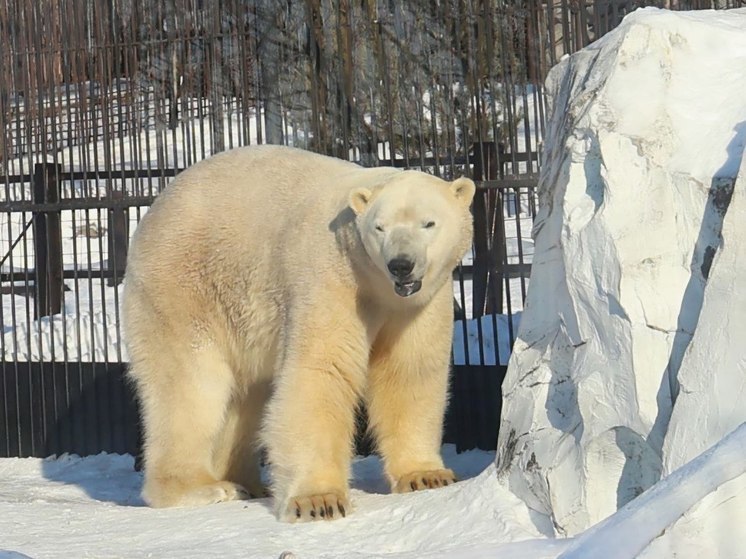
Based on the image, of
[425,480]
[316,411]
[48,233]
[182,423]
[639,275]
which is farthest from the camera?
[48,233]

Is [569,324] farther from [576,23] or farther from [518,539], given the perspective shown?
[576,23]

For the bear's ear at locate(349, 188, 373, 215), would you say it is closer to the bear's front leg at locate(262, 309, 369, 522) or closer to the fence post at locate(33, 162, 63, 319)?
the bear's front leg at locate(262, 309, 369, 522)

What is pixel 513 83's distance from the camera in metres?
6.20

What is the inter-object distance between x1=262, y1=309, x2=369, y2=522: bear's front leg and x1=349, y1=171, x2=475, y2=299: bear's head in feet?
1.07

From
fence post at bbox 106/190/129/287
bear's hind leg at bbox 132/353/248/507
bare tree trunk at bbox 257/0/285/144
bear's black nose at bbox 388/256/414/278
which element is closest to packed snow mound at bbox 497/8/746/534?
bear's black nose at bbox 388/256/414/278

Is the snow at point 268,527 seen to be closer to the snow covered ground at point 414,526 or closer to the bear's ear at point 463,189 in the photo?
the snow covered ground at point 414,526

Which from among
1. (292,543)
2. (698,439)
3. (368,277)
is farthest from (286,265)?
(698,439)

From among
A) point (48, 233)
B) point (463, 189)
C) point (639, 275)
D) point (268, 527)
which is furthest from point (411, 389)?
point (48, 233)

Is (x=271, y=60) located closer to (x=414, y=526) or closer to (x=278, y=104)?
(x=278, y=104)

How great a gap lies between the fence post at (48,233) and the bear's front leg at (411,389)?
114 inches

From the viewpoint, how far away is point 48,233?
7383mm

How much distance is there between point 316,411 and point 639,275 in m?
1.64

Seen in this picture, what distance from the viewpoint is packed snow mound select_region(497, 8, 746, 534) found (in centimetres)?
326

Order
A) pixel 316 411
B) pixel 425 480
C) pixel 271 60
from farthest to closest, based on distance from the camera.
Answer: pixel 271 60
pixel 425 480
pixel 316 411
